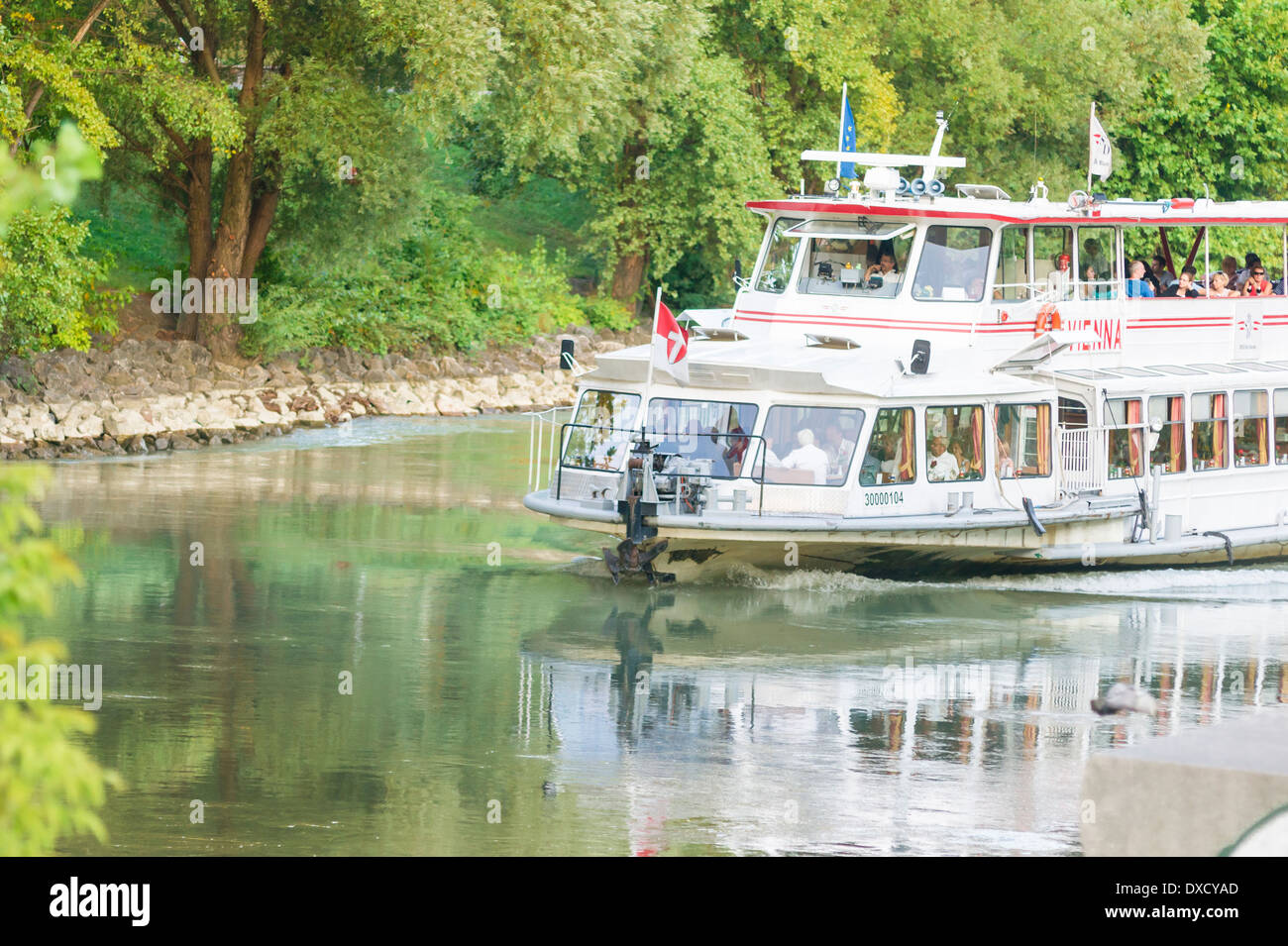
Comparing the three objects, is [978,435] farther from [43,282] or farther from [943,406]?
[43,282]

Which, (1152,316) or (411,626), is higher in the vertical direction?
(1152,316)

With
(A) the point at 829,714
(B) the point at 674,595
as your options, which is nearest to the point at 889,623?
(B) the point at 674,595

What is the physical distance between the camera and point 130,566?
2308cm

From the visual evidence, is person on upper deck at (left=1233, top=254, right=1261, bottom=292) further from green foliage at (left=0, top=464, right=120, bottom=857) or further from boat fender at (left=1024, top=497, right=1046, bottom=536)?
green foliage at (left=0, top=464, right=120, bottom=857)

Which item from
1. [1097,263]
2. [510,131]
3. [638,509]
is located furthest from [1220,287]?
[510,131]

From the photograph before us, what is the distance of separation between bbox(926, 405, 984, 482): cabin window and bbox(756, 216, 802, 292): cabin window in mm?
3366

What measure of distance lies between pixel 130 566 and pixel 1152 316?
13944mm

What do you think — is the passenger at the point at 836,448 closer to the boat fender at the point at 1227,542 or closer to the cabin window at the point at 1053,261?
the cabin window at the point at 1053,261

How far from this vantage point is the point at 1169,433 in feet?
83.0

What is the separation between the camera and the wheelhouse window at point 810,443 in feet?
72.0

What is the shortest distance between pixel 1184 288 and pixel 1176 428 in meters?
2.34

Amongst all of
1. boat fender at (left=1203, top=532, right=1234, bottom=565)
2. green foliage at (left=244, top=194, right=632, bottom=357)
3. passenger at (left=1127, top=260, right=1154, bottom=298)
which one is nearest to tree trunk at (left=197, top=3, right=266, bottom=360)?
green foliage at (left=244, top=194, right=632, bottom=357)
